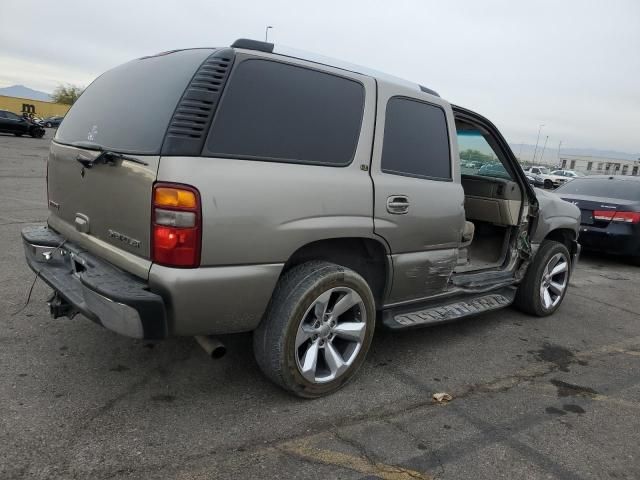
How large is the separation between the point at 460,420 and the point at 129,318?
193 cm

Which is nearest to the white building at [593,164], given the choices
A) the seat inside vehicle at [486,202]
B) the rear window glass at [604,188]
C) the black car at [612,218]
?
the rear window glass at [604,188]

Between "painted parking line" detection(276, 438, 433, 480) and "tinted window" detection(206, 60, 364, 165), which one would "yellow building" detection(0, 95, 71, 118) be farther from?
"painted parking line" detection(276, 438, 433, 480)

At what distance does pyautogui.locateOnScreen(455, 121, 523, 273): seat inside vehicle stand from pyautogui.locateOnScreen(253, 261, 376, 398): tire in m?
1.73

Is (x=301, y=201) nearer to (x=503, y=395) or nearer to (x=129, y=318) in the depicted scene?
(x=129, y=318)

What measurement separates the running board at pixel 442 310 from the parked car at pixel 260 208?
23mm

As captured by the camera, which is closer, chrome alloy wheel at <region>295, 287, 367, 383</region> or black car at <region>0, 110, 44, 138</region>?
chrome alloy wheel at <region>295, 287, 367, 383</region>

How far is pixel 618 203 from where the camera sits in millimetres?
7973

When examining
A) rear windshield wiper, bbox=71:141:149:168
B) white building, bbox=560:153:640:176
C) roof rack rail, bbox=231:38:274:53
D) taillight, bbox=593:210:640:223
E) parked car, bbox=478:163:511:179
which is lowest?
taillight, bbox=593:210:640:223

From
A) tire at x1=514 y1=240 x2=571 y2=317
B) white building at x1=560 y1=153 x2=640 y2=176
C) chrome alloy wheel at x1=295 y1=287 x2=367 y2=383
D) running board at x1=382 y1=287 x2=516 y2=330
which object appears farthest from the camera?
white building at x1=560 y1=153 x2=640 y2=176

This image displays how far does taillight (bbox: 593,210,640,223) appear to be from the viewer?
7836mm

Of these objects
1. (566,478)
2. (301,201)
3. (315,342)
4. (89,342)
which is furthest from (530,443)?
(89,342)

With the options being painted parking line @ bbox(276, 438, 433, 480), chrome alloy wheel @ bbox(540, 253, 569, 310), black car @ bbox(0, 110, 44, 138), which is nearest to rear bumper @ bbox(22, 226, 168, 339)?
painted parking line @ bbox(276, 438, 433, 480)

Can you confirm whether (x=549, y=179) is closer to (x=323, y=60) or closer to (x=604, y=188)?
(x=604, y=188)

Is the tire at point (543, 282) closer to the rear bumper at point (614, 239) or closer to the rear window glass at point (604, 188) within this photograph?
the rear bumper at point (614, 239)
